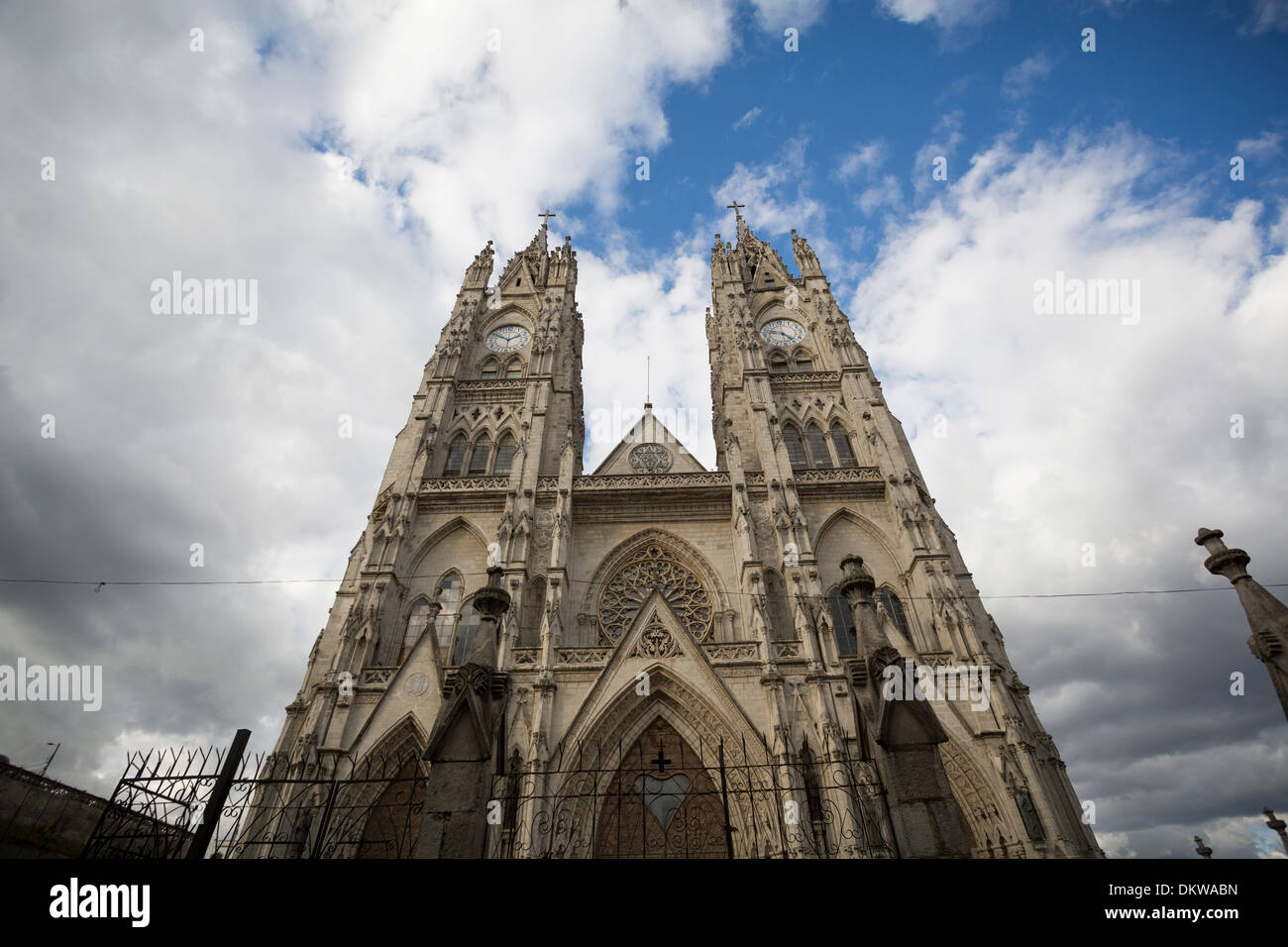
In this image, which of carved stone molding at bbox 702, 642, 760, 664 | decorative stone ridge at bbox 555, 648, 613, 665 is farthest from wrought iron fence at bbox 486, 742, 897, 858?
carved stone molding at bbox 702, 642, 760, 664

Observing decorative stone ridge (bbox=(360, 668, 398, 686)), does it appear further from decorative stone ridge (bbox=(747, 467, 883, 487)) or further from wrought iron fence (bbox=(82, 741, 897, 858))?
decorative stone ridge (bbox=(747, 467, 883, 487))

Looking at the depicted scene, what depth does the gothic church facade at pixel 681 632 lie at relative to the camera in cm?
850

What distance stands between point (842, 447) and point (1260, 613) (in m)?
16.3

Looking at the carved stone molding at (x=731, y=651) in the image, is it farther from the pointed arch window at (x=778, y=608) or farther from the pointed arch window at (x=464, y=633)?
the pointed arch window at (x=464, y=633)

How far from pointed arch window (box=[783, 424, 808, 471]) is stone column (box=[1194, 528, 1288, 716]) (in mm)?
14881

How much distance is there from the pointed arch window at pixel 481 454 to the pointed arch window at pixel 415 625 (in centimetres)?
615

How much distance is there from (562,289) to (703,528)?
50.1ft

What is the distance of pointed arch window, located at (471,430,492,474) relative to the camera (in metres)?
22.9

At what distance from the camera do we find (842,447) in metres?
22.8

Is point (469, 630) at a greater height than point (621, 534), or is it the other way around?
point (621, 534)

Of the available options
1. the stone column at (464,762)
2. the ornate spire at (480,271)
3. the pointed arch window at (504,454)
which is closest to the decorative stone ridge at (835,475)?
the pointed arch window at (504,454)

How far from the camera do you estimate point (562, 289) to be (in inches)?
1123
